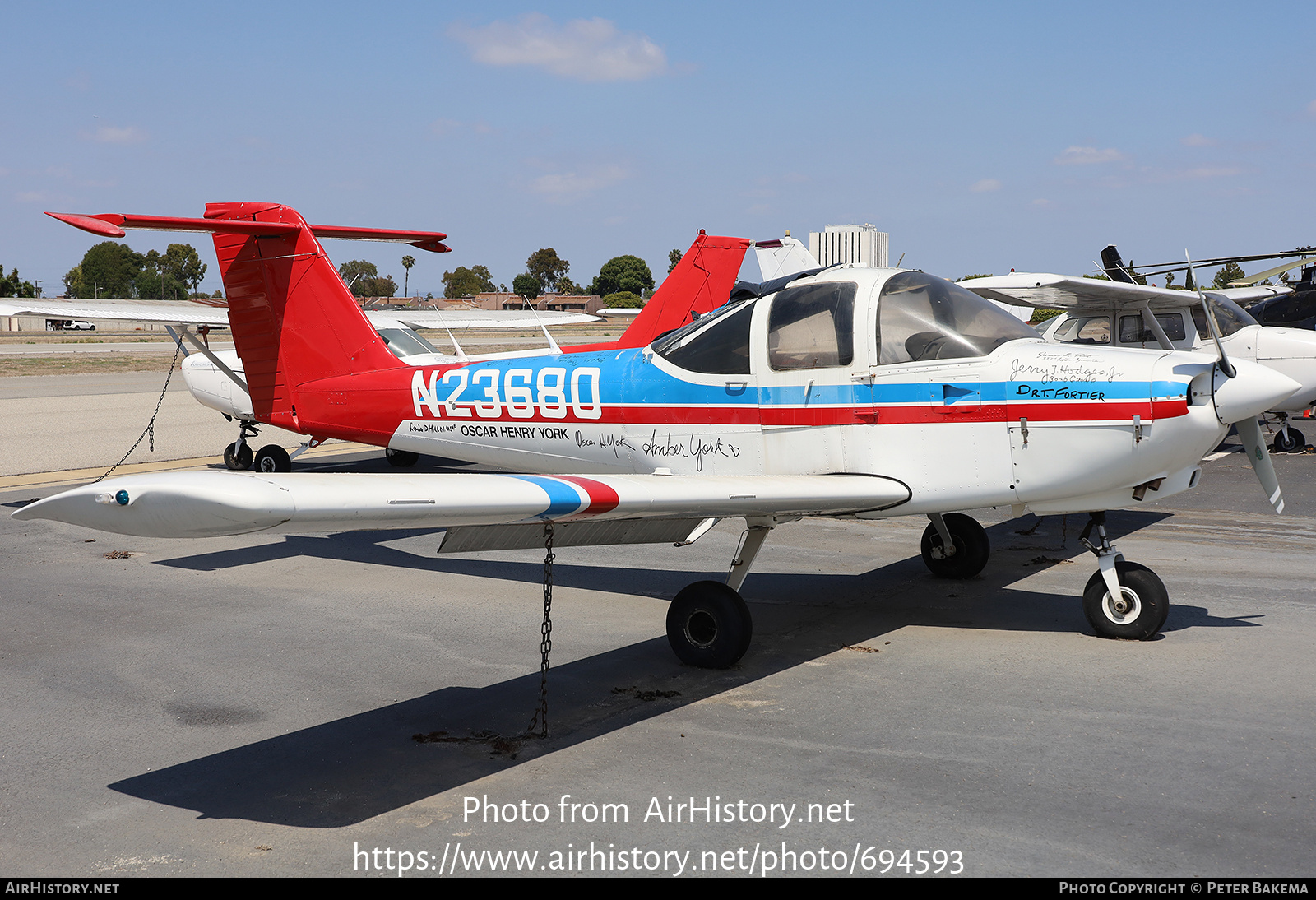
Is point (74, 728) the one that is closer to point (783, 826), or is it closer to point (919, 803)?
point (783, 826)

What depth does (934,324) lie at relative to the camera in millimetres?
6293

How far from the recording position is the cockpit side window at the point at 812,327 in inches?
254

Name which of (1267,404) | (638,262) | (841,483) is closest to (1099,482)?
(1267,404)

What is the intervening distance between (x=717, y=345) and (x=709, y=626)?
193 centimetres

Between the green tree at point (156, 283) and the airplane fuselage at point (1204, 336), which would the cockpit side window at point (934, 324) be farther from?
the green tree at point (156, 283)

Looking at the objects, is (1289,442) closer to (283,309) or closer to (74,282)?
(283,309)

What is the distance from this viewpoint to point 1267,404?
5.66 meters

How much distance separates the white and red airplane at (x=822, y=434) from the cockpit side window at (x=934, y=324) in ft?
0.04

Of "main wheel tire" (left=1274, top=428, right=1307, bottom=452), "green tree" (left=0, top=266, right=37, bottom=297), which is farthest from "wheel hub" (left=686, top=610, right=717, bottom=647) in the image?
"green tree" (left=0, top=266, right=37, bottom=297)

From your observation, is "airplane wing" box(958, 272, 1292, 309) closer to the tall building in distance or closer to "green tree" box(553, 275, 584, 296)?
the tall building in distance

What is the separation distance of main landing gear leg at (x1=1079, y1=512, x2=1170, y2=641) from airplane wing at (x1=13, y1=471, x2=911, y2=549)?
137 cm

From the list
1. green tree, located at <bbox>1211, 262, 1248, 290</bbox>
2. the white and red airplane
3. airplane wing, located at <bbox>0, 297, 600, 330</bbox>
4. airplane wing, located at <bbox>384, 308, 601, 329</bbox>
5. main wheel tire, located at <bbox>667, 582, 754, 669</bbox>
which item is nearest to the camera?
the white and red airplane

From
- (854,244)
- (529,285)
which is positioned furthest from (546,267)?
(854,244)

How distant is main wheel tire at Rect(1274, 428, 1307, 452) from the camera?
1661 cm
